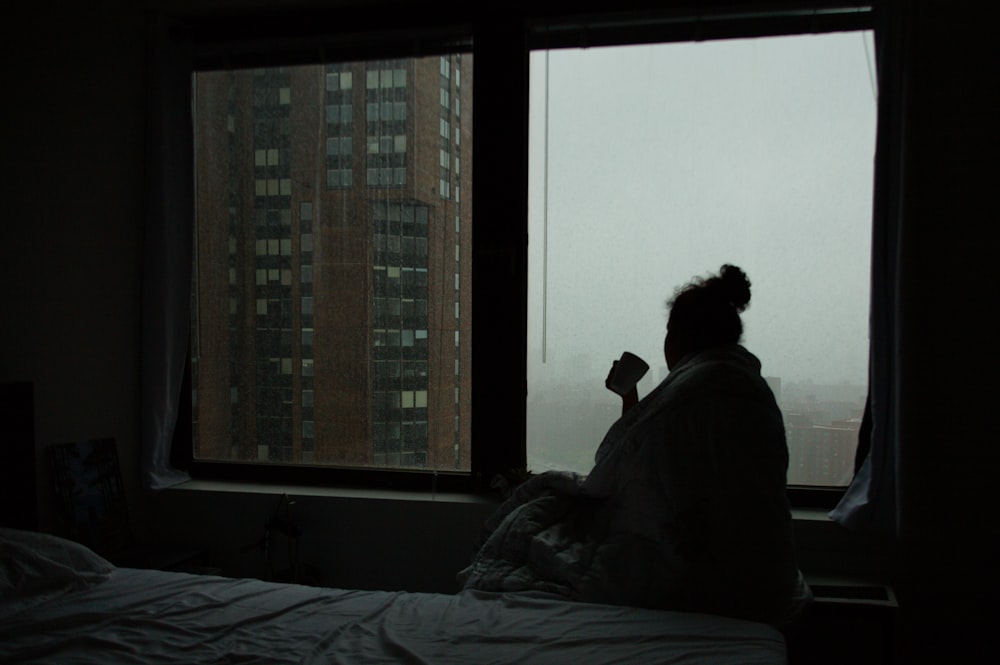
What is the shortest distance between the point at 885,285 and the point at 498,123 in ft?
4.43

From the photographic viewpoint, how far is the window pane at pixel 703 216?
235 centimetres

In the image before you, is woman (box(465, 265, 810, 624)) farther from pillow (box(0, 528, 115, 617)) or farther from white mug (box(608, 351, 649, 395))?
pillow (box(0, 528, 115, 617))

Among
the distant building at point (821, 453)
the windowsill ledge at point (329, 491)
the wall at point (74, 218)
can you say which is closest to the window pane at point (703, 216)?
the distant building at point (821, 453)

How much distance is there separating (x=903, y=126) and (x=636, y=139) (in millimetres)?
794

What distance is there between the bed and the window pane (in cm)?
106

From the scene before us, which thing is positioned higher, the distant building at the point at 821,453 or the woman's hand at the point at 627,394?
the woman's hand at the point at 627,394

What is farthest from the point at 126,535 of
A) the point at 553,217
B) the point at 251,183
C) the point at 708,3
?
the point at 708,3

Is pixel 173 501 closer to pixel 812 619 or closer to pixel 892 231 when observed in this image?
pixel 812 619

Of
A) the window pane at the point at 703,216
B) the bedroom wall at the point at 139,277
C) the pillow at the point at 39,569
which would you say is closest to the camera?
the pillow at the point at 39,569

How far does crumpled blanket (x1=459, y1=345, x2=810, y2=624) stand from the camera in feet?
5.26

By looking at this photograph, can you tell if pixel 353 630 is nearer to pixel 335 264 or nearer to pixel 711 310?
pixel 711 310

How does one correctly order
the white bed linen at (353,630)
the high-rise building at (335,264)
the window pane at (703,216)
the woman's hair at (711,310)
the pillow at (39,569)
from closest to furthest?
the white bed linen at (353,630) → the pillow at (39,569) → the woman's hair at (711,310) → the window pane at (703,216) → the high-rise building at (335,264)

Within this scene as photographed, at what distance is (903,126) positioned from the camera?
6.89 ft

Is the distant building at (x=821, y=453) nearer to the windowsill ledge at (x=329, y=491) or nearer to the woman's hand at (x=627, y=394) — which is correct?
the woman's hand at (x=627, y=394)
